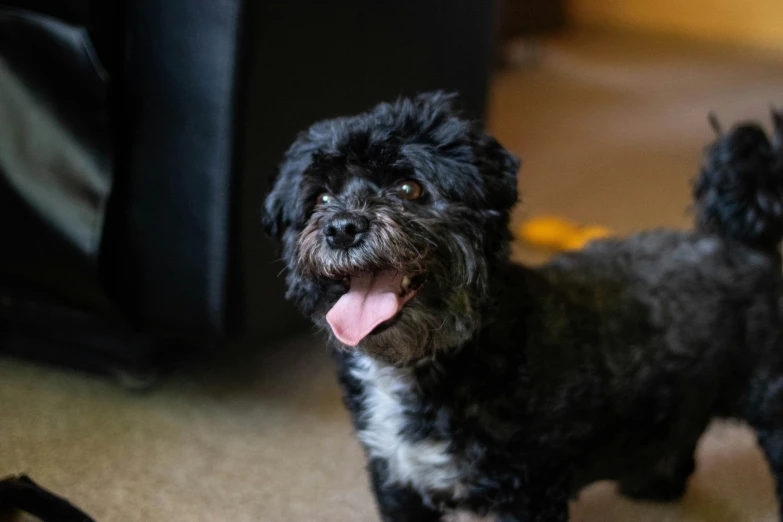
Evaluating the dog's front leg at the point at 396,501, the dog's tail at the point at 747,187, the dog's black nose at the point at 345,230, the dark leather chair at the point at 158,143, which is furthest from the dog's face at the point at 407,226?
the dog's tail at the point at 747,187

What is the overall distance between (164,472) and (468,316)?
78cm

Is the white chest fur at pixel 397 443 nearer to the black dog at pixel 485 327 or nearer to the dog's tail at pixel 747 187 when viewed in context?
the black dog at pixel 485 327

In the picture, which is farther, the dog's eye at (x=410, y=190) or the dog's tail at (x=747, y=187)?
the dog's tail at (x=747, y=187)

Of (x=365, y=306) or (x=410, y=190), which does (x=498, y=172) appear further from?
(x=365, y=306)

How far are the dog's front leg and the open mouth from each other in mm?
252

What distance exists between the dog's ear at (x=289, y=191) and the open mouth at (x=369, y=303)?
145mm

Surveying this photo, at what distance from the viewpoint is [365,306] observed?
1151 mm

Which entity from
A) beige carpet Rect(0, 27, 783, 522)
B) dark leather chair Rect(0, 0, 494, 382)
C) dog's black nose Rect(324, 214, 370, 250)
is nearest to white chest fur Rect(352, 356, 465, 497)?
dog's black nose Rect(324, 214, 370, 250)

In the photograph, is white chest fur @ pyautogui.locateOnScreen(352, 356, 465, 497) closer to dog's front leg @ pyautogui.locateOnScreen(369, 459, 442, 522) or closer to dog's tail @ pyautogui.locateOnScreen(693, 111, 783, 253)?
dog's front leg @ pyautogui.locateOnScreen(369, 459, 442, 522)

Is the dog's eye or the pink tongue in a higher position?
the dog's eye

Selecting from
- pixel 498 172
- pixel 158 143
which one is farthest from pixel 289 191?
pixel 158 143

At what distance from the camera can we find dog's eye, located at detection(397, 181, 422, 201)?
1.15 meters

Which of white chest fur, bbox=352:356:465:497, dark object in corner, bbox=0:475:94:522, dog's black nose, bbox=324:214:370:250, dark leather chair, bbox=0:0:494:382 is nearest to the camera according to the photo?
dog's black nose, bbox=324:214:370:250

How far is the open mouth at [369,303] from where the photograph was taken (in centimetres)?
113
